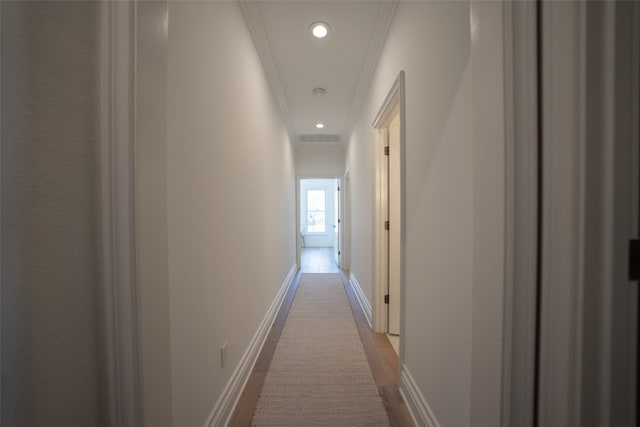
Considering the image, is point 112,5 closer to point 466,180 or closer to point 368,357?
point 466,180

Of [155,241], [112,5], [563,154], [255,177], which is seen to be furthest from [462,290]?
[255,177]

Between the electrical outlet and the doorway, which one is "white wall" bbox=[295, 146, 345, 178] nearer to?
the doorway

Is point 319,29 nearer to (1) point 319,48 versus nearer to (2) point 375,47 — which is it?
(1) point 319,48

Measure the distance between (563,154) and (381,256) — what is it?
194cm

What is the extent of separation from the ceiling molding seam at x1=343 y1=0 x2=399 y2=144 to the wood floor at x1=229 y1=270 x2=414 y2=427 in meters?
2.60

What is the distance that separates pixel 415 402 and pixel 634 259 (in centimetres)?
125

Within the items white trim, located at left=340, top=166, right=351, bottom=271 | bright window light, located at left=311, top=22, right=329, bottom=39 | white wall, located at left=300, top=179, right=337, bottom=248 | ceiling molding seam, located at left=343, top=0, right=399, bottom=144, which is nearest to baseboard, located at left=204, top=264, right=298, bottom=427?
bright window light, located at left=311, top=22, right=329, bottom=39

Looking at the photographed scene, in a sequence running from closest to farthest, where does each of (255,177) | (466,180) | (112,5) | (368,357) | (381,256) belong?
(112,5)
(466,180)
(368,357)
(255,177)
(381,256)

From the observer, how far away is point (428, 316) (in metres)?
1.22

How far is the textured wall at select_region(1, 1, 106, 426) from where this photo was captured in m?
0.45

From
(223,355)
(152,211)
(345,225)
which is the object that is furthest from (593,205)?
(345,225)

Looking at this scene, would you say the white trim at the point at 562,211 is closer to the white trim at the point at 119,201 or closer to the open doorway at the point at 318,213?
the white trim at the point at 119,201

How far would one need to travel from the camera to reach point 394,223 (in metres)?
2.36

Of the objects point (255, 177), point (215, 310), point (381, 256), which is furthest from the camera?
point (381, 256)
